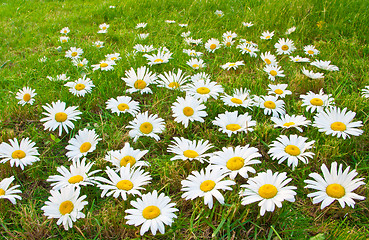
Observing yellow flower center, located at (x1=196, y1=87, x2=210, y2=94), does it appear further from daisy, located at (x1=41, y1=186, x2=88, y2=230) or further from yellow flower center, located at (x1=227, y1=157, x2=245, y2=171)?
daisy, located at (x1=41, y1=186, x2=88, y2=230)

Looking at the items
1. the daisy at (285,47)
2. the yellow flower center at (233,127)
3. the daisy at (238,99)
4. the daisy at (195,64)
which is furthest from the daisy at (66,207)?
the daisy at (285,47)

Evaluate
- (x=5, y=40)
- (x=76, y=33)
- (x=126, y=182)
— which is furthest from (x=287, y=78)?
(x=5, y=40)

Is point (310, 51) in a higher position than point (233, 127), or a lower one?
higher

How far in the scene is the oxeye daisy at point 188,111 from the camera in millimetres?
2154

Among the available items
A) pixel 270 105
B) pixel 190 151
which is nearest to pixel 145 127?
pixel 190 151

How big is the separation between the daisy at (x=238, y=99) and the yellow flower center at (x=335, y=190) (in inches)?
35.4

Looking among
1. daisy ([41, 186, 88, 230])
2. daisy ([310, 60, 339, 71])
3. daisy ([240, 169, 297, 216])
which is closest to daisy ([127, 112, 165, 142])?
daisy ([41, 186, 88, 230])

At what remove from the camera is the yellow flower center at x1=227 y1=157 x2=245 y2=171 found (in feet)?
5.52

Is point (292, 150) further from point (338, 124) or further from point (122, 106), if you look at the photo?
point (122, 106)

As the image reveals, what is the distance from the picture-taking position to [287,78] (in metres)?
2.89

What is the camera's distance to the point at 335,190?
153 cm

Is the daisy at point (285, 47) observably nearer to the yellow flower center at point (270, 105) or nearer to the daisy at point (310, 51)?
the daisy at point (310, 51)

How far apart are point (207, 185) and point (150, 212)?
35 cm

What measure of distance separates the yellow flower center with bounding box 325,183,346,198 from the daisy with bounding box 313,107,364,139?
0.48 meters
